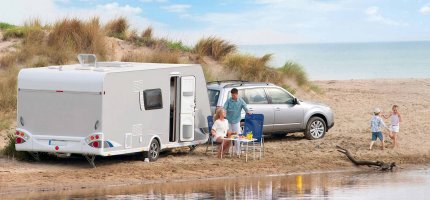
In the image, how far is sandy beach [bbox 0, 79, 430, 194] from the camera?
19.8m

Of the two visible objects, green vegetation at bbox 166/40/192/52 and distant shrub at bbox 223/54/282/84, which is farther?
green vegetation at bbox 166/40/192/52

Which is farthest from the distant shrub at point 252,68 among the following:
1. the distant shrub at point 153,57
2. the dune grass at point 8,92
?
the dune grass at point 8,92

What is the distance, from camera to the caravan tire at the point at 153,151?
859 inches

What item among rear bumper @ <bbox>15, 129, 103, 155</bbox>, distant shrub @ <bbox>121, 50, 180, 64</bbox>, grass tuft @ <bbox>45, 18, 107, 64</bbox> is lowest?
rear bumper @ <bbox>15, 129, 103, 155</bbox>

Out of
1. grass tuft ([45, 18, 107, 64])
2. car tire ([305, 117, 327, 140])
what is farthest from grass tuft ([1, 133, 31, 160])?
grass tuft ([45, 18, 107, 64])

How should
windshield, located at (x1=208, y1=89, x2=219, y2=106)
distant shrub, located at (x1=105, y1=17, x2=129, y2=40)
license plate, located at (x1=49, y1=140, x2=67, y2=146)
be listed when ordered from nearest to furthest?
1. license plate, located at (x1=49, y1=140, x2=67, y2=146)
2. windshield, located at (x1=208, y1=89, x2=219, y2=106)
3. distant shrub, located at (x1=105, y1=17, x2=129, y2=40)

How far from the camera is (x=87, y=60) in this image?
73.6 ft

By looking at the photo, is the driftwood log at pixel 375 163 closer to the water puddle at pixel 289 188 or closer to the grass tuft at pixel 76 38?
the water puddle at pixel 289 188

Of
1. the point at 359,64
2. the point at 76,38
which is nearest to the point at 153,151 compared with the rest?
the point at 76,38

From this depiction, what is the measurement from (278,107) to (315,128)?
1428mm

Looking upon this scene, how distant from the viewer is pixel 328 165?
74.2 ft

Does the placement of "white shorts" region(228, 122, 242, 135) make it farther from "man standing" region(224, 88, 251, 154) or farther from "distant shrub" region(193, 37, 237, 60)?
"distant shrub" region(193, 37, 237, 60)

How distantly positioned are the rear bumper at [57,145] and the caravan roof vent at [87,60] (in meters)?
1.88

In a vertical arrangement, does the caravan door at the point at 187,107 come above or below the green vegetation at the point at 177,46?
below
